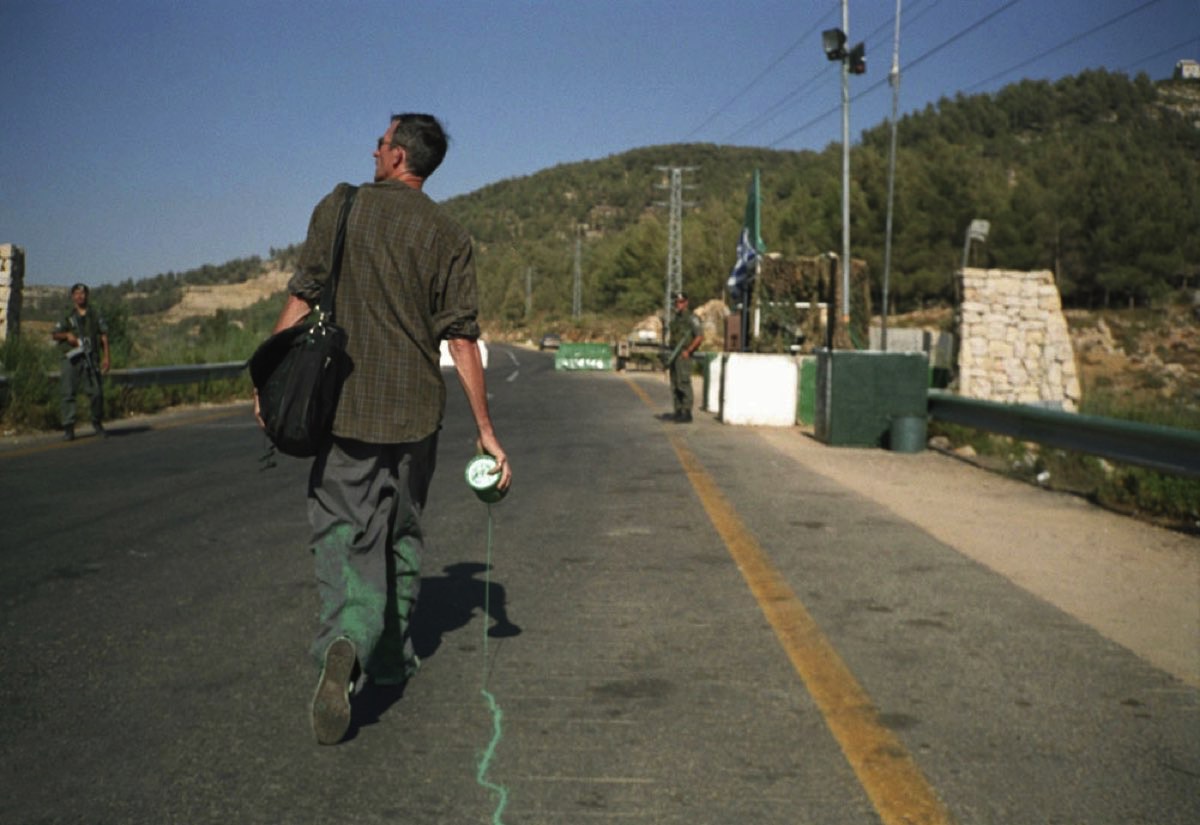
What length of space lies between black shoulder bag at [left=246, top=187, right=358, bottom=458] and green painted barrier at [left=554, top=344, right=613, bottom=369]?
43573 millimetres

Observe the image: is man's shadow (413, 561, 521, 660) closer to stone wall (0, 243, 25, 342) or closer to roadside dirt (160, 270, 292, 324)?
stone wall (0, 243, 25, 342)

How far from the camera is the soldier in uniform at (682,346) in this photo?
18250 millimetres

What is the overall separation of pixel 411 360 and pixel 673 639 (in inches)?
78.7

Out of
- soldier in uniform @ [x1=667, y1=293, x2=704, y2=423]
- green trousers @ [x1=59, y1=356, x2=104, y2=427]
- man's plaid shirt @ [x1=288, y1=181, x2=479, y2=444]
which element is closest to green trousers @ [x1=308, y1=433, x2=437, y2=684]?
man's plaid shirt @ [x1=288, y1=181, x2=479, y2=444]

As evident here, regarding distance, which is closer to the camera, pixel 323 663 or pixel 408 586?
pixel 323 663

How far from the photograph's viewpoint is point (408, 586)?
4.30 metres

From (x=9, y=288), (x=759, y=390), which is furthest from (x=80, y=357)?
(x=759, y=390)

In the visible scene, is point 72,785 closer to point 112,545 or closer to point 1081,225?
point 112,545

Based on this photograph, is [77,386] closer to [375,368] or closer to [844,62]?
[375,368]

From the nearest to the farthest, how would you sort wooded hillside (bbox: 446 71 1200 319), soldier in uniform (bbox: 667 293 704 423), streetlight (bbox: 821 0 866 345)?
soldier in uniform (bbox: 667 293 704 423) → streetlight (bbox: 821 0 866 345) → wooded hillside (bbox: 446 71 1200 319)

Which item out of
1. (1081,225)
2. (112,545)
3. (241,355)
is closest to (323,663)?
(112,545)

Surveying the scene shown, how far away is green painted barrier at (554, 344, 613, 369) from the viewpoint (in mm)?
47688

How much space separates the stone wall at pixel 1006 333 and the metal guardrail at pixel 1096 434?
935 centimetres

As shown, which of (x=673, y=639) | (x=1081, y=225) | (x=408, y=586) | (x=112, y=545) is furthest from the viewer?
(x=1081, y=225)
